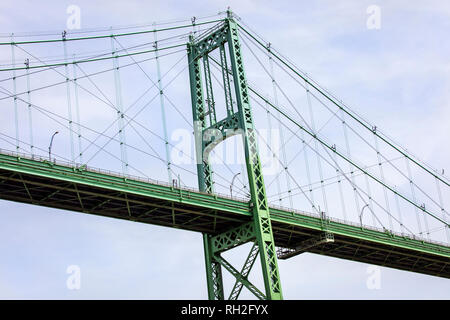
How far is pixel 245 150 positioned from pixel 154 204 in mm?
10060

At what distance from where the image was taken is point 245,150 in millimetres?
66875

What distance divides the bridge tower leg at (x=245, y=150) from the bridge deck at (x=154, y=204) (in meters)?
1.36

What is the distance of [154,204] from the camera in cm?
6144

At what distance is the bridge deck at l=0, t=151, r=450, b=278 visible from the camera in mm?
56156

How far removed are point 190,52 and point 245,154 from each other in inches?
528

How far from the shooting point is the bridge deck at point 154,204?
184ft

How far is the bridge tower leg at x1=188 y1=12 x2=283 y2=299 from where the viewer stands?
63781mm

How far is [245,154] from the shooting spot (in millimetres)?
66875

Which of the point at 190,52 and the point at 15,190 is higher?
the point at 190,52

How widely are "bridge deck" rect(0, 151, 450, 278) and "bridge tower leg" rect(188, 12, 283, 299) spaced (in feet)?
4.46
